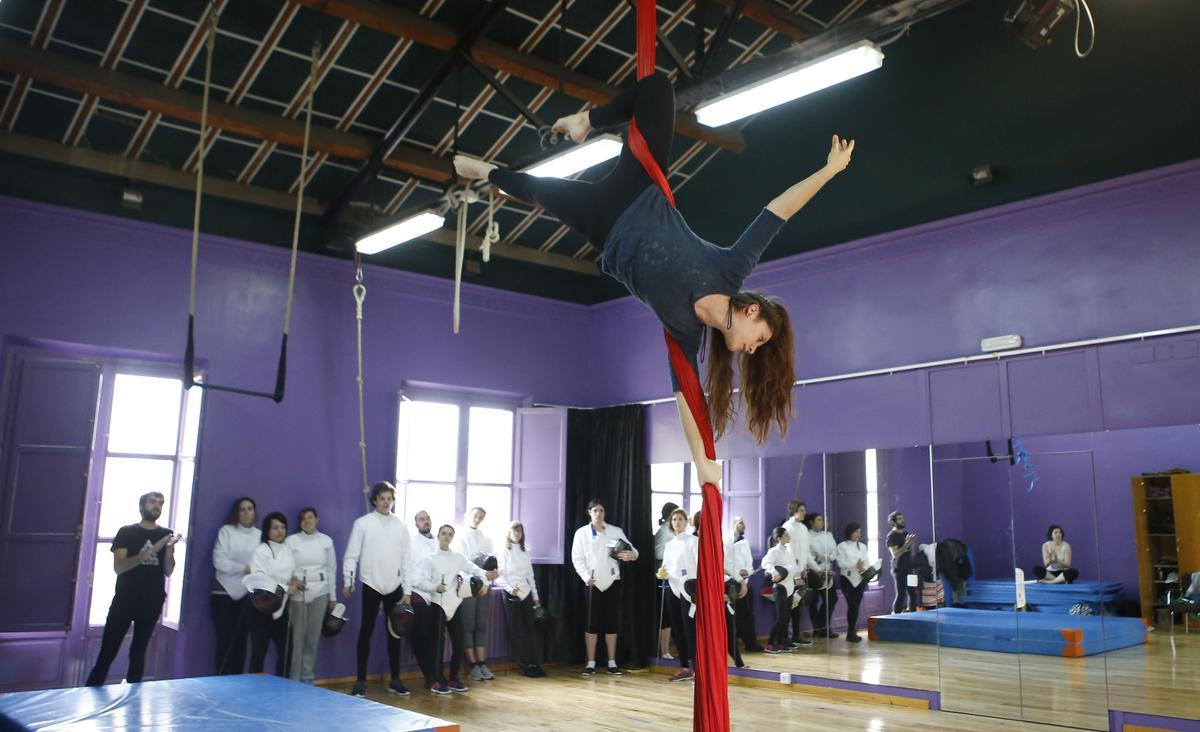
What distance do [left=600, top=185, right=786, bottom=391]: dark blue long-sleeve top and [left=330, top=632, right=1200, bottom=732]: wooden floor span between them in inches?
155

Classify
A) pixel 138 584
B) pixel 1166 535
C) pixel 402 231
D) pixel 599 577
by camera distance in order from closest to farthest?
pixel 1166 535
pixel 138 584
pixel 402 231
pixel 599 577

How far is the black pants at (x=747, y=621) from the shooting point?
293 inches

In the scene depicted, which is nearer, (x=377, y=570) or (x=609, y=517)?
(x=377, y=570)

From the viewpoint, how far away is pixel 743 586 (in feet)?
24.5

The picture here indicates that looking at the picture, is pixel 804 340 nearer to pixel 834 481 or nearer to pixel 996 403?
pixel 834 481

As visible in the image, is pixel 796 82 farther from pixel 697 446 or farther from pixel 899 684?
pixel 899 684

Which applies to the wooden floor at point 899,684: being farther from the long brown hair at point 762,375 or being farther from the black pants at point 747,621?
the long brown hair at point 762,375

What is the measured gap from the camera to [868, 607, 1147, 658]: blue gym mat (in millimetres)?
5520

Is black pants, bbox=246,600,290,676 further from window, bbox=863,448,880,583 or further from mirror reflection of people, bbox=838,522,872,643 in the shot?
window, bbox=863,448,880,583

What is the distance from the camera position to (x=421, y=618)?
287 inches

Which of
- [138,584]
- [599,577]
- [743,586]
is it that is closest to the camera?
[138,584]

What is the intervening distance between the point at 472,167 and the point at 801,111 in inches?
194

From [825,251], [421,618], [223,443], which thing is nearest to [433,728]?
[421,618]

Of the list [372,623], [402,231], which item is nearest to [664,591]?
[372,623]
